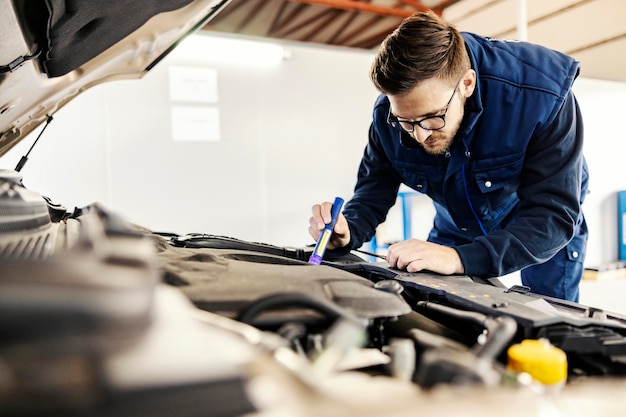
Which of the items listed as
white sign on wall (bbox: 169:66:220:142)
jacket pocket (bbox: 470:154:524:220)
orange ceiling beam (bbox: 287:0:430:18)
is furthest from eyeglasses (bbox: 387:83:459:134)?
orange ceiling beam (bbox: 287:0:430:18)

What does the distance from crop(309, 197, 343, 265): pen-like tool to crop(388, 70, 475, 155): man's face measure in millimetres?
269

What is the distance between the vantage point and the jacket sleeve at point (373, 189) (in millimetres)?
1466

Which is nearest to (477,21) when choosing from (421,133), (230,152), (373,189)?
(230,152)

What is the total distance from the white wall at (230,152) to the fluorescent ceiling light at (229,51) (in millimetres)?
36

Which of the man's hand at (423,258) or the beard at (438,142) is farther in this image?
the beard at (438,142)

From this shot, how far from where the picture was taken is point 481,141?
1259 millimetres

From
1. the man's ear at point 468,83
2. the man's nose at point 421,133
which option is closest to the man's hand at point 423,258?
the man's nose at point 421,133

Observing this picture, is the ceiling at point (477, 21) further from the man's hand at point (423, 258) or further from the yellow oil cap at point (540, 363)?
the yellow oil cap at point (540, 363)

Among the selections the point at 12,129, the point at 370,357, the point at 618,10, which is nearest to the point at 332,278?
the point at 370,357

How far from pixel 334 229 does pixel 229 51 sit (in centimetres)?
170

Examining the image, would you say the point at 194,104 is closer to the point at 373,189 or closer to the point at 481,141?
the point at 373,189

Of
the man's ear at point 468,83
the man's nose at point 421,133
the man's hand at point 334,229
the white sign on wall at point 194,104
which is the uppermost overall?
the white sign on wall at point 194,104

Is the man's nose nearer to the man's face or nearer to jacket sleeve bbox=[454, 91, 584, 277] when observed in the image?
the man's face

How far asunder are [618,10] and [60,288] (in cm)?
485
